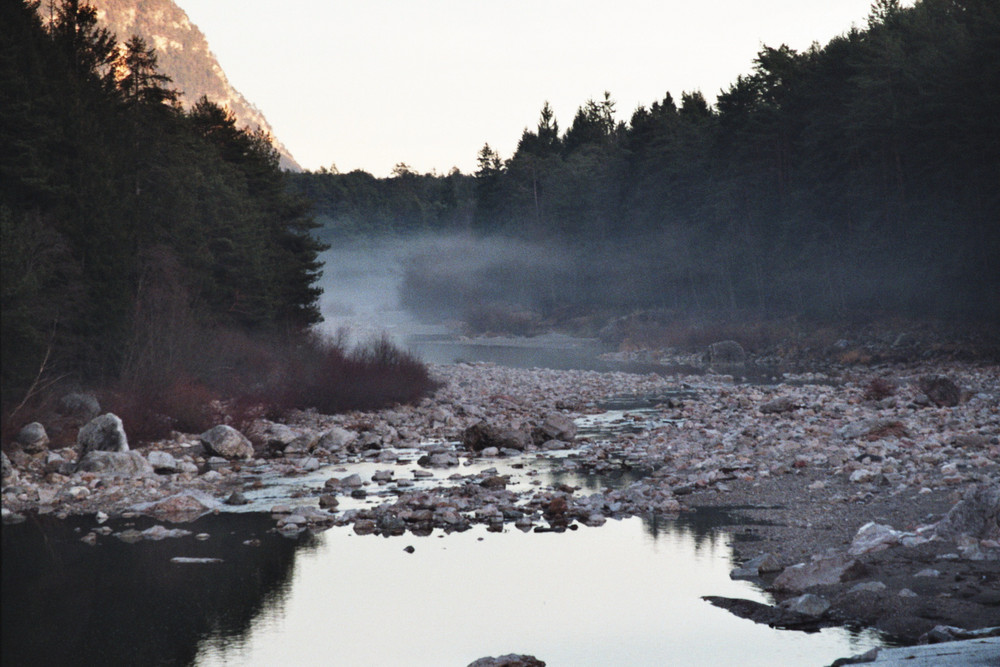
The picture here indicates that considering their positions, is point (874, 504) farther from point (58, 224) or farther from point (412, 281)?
point (412, 281)

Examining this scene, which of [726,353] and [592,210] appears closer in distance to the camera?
[726,353]

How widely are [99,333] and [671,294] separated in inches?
2295

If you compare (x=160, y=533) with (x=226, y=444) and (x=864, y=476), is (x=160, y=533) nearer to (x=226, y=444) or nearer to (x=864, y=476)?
(x=226, y=444)

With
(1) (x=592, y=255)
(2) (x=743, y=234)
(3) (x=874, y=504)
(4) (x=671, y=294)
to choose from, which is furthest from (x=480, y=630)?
(1) (x=592, y=255)

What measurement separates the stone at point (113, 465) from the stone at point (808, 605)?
410 inches

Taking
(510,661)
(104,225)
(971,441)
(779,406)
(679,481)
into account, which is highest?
(104,225)

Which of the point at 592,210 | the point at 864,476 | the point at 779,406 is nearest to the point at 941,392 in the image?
the point at 779,406

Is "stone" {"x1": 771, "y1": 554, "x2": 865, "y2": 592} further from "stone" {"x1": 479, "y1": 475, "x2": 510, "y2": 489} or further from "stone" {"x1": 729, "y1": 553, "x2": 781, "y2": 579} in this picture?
"stone" {"x1": 479, "y1": 475, "x2": 510, "y2": 489}

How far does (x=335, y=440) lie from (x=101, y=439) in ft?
15.0

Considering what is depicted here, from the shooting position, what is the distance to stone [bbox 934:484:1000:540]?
361 inches

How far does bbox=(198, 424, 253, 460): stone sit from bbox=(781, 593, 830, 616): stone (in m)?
12.0

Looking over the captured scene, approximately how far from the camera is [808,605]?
7.74 m

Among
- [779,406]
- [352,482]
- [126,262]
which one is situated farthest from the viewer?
[126,262]

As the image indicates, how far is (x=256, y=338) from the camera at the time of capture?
111ft
